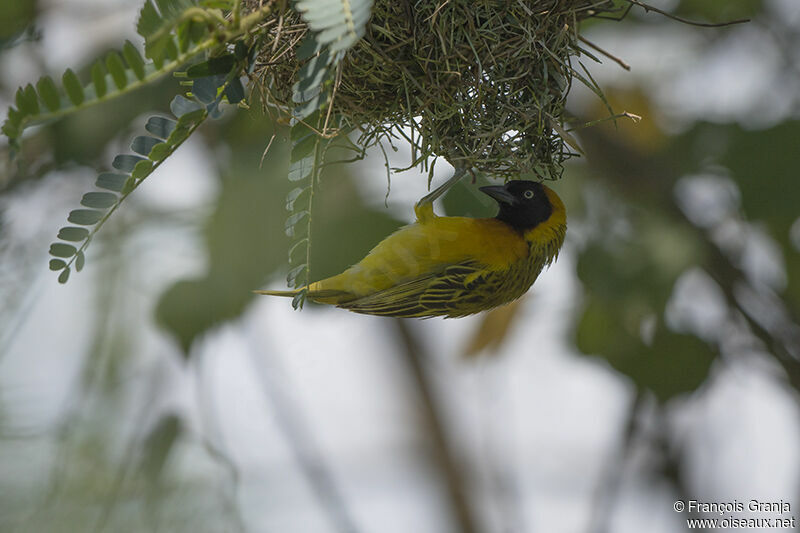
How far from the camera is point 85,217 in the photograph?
1626 mm

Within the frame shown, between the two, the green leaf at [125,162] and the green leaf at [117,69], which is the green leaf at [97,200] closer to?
the green leaf at [125,162]

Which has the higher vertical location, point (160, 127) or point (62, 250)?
point (160, 127)

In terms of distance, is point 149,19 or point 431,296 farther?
point 431,296

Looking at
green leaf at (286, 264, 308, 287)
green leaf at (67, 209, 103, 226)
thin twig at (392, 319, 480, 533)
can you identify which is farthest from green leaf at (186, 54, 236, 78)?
thin twig at (392, 319, 480, 533)

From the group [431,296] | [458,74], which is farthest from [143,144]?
[431,296]

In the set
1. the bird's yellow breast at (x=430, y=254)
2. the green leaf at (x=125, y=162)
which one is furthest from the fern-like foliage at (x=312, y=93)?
the bird's yellow breast at (x=430, y=254)

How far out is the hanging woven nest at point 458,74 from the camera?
1910mm

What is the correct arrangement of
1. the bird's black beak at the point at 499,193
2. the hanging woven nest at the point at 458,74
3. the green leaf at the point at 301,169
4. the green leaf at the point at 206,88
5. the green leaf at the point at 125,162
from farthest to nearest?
1. the bird's black beak at the point at 499,193
2. the hanging woven nest at the point at 458,74
3. the green leaf at the point at 301,169
4. the green leaf at the point at 125,162
5. the green leaf at the point at 206,88

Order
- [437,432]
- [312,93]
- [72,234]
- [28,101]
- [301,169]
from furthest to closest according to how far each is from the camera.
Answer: [437,432]
[301,169]
[72,234]
[312,93]
[28,101]

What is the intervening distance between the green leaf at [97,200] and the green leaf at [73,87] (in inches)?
12.4

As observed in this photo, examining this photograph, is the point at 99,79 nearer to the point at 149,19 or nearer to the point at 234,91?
the point at 149,19

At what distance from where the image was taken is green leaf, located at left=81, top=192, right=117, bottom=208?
1.63 metres

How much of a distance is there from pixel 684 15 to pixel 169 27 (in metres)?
3.47

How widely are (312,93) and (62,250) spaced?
57cm
